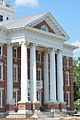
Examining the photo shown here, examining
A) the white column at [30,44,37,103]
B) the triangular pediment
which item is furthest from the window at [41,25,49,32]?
the white column at [30,44,37,103]

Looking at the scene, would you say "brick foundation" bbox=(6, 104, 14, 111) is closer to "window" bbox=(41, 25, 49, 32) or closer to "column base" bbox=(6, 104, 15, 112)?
"column base" bbox=(6, 104, 15, 112)

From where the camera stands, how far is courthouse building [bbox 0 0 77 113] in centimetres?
5609

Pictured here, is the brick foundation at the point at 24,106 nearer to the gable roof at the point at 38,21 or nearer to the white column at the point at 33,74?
the white column at the point at 33,74

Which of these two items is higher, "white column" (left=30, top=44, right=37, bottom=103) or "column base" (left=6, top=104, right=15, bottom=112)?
"white column" (left=30, top=44, right=37, bottom=103)

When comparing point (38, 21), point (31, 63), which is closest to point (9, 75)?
point (31, 63)

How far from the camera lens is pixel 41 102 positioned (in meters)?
62.5

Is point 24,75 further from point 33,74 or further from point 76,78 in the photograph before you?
point 76,78

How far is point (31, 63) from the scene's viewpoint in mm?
57125

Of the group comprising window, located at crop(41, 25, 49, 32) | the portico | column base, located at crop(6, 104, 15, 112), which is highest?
window, located at crop(41, 25, 49, 32)

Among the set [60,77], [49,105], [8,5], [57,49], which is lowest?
[49,105]

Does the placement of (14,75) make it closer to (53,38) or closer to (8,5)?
(53,38)

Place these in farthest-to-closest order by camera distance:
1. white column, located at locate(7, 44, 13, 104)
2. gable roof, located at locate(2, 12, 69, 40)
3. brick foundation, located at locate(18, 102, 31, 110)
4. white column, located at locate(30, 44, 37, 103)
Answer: gable roof, located at locate(2, 12, 69, 40) < white column, located at locate(7, 44, 13, 104) < white column, located at locate(30, 44, 37, 103) < brick foundation, located at locate(18, 102, 31, 110)

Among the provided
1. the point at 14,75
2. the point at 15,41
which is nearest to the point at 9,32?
the point at 15,41

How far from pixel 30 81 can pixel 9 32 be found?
7.52 m
